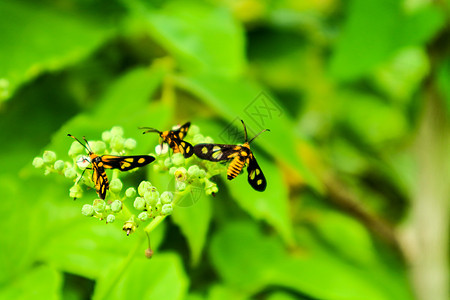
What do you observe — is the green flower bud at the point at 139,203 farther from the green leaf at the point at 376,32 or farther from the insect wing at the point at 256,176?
the green leaf at the point at 376,32

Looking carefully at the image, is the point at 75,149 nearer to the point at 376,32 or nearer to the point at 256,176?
the point at 256,176

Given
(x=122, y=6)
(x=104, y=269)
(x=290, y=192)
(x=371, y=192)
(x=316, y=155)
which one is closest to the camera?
(x=104, y=269)

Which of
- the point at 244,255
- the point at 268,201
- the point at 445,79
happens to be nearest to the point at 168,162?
the point at 268,201

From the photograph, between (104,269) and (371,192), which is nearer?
(104,269)

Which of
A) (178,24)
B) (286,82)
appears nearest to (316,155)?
(286,82)

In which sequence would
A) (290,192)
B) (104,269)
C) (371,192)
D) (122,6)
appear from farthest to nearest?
(371,192) < (290,192) < (122,6) < (104,269)

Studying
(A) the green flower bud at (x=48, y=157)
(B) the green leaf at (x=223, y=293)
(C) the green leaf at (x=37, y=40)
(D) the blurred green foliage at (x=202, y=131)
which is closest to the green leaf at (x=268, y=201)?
(D) the blurred green foliage at (x=202, y=131)

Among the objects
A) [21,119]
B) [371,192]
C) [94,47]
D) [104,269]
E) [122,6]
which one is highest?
[371,192]

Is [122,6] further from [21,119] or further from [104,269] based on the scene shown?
[104,269]
